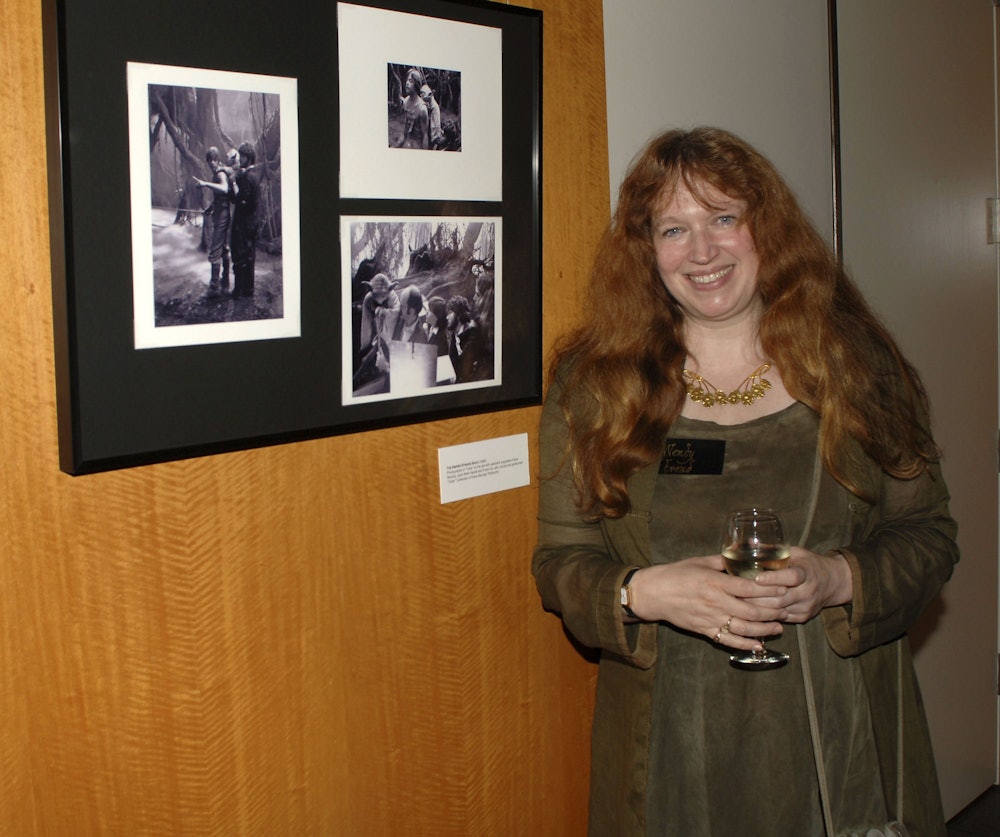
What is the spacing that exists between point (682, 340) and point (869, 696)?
2.54 feet

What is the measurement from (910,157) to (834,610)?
6.14 feet

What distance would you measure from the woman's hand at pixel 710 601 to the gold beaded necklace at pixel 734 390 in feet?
1.06

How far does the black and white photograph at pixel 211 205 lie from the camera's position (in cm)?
147

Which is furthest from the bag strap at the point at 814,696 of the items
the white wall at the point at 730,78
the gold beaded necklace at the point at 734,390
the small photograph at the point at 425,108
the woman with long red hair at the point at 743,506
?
the small photograph at the point at 425,108

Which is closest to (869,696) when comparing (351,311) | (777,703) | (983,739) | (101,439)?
(777,703)

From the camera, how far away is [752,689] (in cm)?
201

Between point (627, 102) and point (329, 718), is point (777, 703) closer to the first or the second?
point (329, 718)

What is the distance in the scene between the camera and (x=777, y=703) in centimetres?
200

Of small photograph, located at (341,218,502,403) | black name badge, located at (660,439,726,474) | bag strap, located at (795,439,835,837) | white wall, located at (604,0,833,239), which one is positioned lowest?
bag strap, located at (795,439,835,837)

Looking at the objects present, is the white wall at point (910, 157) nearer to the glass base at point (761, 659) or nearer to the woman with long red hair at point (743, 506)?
the woman with long red hair at point (743, 506)

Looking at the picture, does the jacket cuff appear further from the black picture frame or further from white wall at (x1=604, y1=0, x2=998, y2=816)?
white wall at (x1=604, y1=0, x2=998, y2=816)

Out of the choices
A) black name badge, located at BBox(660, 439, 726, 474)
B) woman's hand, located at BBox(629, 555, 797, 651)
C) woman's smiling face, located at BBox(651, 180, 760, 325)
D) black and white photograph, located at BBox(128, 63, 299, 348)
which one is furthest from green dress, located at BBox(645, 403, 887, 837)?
black and white photograph, located at BBox(128, 63, 299, 348)

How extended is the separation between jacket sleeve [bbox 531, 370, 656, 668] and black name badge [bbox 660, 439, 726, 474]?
190 millimetres

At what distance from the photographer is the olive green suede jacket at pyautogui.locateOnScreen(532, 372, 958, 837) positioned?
1991mm
